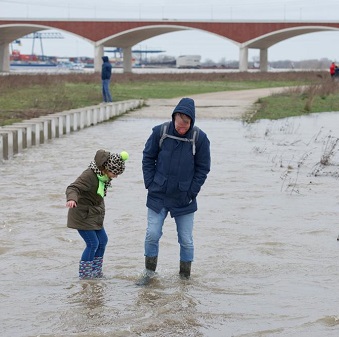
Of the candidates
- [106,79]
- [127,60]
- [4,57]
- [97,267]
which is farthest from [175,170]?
[4,57]

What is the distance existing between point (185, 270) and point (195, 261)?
863 mm

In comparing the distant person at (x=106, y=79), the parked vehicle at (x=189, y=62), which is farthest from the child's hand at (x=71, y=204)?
the parked vehicle at (x=189, y=62)

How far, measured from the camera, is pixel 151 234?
6.95 m

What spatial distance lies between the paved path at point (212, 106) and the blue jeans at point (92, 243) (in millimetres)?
17783

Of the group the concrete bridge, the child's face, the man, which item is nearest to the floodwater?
the man

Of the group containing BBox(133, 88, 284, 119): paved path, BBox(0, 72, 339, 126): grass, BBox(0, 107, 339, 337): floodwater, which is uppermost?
BBox(0, 72, 339, 126): grass

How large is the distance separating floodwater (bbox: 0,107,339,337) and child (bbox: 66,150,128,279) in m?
0.48

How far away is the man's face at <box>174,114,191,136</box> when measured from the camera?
259 inches

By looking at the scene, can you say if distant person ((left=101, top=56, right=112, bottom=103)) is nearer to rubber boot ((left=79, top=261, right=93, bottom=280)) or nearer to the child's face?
rubber boot ((left=79, top=261, right=93, bottom=280))

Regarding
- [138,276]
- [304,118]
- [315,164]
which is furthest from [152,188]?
[304,118]

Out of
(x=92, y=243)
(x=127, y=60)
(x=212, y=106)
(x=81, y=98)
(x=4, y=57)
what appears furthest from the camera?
(x=127, y=60)

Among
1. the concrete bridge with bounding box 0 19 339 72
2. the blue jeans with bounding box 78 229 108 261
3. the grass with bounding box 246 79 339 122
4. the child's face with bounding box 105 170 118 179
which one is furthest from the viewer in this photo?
the concrete bridge with bounding box 0 19 339 72

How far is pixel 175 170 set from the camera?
6.79m

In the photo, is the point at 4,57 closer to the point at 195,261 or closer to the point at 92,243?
the point at 195,261
